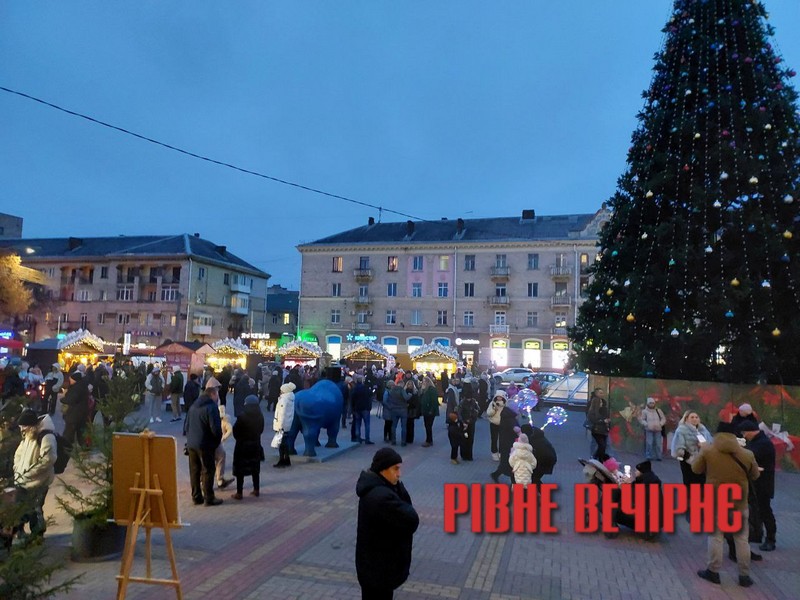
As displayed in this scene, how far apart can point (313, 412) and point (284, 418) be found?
2.97ft

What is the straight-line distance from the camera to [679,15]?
14445 millimetres

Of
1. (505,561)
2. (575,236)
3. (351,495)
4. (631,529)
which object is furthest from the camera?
(575,236)

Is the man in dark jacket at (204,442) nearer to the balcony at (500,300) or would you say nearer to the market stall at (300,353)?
the market stall at (300,353)

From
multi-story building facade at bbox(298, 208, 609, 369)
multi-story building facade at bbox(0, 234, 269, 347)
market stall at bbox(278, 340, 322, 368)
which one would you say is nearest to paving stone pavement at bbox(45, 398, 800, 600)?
market stall at bbox(278, 340, 322, 368)

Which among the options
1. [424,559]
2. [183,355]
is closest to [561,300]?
[183,355]

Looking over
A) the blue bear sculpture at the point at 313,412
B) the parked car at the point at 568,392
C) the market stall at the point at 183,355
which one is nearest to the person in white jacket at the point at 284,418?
the blue bear sculpture at the point at 313,412

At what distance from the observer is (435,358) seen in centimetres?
3603

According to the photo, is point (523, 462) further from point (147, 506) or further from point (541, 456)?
point (147, 506)

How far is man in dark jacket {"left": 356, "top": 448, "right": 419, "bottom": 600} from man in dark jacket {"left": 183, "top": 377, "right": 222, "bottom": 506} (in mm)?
4875

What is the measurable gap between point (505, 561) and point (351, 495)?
3348 millimetres

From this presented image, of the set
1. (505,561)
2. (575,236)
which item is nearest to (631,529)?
(505,561)

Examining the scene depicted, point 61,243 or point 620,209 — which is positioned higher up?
point 61,243

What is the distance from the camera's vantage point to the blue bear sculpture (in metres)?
11.8

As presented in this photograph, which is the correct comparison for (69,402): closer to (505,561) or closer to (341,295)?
(505,561)
